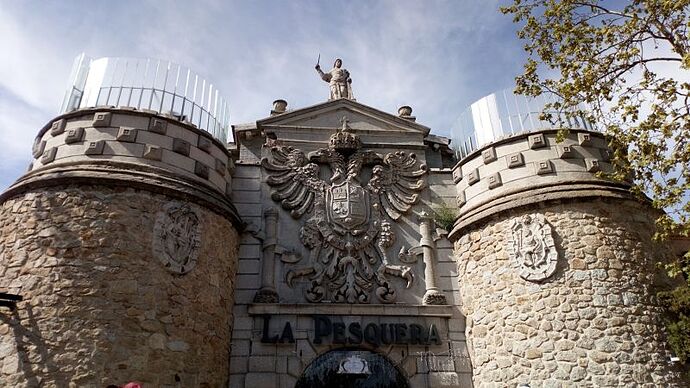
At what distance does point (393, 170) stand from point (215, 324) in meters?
5.31

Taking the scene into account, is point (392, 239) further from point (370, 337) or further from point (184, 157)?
point (184, 157)

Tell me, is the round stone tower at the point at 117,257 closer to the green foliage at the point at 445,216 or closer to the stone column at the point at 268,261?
the stone column at the point at 268,261

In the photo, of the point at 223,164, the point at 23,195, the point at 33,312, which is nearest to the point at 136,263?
the point at 33,312

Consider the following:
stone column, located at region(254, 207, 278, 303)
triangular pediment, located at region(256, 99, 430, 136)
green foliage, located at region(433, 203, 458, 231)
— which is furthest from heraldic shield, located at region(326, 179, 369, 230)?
triangular pediment, located at region(256, 99, 430, 136)

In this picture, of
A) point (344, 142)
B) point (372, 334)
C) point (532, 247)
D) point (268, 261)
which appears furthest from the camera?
point (344, 142)

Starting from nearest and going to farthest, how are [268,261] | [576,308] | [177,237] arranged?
A: [576,308], [177,237], [268,261]

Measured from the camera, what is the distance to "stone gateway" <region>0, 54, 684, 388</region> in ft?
28.7

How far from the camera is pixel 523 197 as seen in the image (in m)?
10.6

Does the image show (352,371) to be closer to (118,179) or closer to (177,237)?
(177,237)

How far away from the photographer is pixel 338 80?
551 inches

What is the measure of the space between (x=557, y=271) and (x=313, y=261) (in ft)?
15.6

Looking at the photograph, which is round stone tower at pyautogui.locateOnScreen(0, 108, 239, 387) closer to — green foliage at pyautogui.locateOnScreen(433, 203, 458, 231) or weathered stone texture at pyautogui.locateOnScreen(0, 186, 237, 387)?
weathered stone texture at pyautogui.locateOnScreen(0, 186, 237, 387)

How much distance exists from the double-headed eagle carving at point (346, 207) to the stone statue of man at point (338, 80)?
138 cm

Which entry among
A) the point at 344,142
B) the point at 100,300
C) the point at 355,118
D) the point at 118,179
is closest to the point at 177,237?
the point at 118,179
